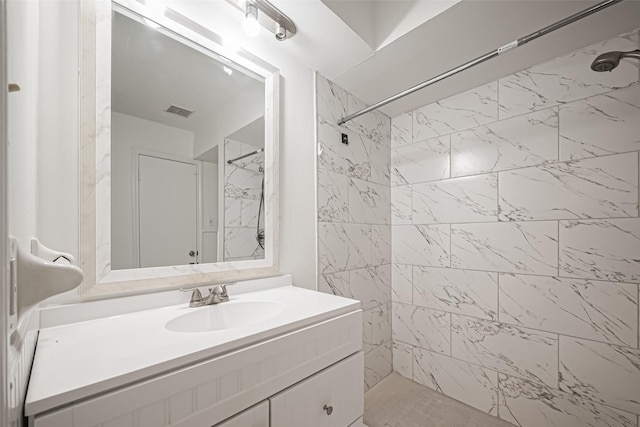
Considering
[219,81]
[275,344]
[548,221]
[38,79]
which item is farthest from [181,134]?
[548,221]

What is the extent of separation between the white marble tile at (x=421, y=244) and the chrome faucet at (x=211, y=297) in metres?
1.46

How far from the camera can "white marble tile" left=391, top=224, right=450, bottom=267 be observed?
189 centimetres

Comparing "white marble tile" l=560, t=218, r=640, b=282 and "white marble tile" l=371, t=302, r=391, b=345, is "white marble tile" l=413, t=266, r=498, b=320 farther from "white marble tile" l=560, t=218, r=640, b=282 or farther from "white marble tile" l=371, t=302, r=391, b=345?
"white marble tile" l=560, t=218, r=640, b=282

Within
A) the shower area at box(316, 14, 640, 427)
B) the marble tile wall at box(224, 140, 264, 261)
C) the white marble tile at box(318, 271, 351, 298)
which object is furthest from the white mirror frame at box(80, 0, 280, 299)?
the shower area at box(316, 14, 640, 427)

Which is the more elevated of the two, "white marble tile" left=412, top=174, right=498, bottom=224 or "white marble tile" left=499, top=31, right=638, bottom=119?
"white marble tile" left=499, top=31, right=638, bottom=119

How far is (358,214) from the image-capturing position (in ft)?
6.18

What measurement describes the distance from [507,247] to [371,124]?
4.08ft

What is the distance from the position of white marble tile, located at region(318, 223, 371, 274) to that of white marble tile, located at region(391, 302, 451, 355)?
1.76 feet

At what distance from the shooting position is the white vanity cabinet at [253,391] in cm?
50

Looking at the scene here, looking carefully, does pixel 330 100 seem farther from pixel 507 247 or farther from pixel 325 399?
pixel 325 399

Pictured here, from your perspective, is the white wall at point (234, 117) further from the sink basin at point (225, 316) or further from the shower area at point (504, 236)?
the sink basin at point (225, 316)

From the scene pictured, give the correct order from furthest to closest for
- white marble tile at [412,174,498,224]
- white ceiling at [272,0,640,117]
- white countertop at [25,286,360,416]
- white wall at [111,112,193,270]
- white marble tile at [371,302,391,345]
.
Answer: white marble tile at [371,302,391,345]
white marble tile at [412,174,498,224]
white ceiling at [272,0,640,117]
white wall at [111,112,193,270]
white countertop at [25,286,360,416]

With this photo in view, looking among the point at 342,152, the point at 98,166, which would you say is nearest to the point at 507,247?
the point at 342,152

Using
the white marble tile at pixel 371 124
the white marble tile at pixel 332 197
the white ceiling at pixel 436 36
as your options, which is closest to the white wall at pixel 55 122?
the white ceiling at pixel 436 36
